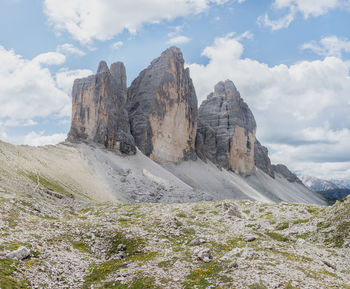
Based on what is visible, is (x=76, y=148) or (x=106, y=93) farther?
(x=106, y=93)

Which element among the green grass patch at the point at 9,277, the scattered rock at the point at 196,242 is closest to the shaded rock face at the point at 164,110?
the scattered rock at the point at 196,242

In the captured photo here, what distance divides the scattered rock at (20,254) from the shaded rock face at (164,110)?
143 meters

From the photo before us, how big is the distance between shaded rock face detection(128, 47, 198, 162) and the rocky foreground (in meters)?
132

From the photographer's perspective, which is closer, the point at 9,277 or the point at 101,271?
the point at 9,277

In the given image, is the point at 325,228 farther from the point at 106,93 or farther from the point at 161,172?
the point at 106,93

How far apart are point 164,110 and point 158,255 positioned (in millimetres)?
155996

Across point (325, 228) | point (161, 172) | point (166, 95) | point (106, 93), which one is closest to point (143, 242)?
point (325, 228)

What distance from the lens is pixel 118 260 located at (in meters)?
23.4

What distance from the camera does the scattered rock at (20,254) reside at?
18.5 meters

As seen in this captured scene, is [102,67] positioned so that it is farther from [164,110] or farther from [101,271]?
[101,271]

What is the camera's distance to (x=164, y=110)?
176250 millimetres

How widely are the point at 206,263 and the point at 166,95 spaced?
16107cm

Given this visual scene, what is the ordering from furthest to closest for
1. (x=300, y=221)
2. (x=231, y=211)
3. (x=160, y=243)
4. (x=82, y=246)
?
(x=231, y=211), (x=300, y=221), (x=160, y=243), (x=82, y=246)

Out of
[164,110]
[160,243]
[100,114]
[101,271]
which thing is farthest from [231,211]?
[164,110]
